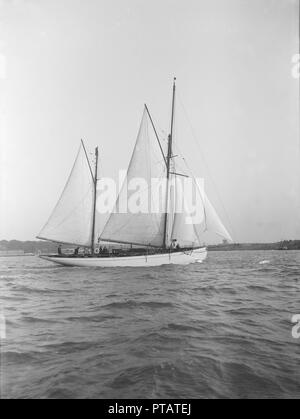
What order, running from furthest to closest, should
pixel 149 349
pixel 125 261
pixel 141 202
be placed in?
pixel 125 261
pixel 141 202
pixel 149 349

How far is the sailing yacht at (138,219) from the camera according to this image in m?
37.4

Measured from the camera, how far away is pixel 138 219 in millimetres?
37219

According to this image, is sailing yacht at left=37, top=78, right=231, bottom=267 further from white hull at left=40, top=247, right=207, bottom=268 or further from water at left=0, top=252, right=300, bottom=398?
water at left=0, top=252, right=300, bottom=398

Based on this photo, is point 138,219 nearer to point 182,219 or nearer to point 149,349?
point 182,219

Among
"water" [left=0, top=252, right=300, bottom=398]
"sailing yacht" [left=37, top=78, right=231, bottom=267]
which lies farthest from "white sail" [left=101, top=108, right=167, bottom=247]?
"water" [left=0, top=252, right=300, bottom=398]

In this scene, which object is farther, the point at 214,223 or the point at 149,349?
the point at 214,223

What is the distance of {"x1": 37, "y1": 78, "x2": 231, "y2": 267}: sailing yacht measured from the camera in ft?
123

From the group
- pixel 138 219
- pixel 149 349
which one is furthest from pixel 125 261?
pixel 149 349

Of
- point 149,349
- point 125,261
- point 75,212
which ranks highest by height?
point 75,212

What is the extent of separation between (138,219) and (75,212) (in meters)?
7.74

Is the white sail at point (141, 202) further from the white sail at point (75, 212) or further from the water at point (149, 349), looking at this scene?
the water at point (149, 349)

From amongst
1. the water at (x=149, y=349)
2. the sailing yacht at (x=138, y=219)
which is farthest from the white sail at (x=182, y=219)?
the water at (x=149, y=349)

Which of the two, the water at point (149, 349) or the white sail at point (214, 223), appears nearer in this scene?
the water at point (149, 349)

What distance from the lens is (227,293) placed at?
1692cm
